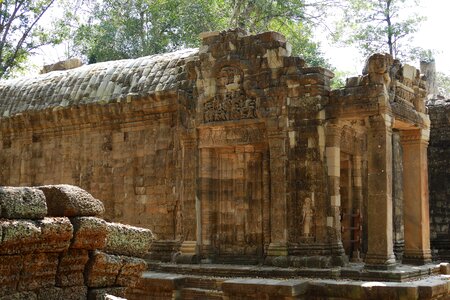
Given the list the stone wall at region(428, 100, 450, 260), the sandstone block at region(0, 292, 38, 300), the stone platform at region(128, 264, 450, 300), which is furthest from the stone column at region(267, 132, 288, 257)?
the sandstone block at region(0, 292, 38, 300)

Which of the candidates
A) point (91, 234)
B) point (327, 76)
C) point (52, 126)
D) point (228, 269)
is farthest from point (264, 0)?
point (91, 234)

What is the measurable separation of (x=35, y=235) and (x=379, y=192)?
25.4ft

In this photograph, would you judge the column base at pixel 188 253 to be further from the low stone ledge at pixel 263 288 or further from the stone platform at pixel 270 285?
the low stone ledge at pixel 263 288

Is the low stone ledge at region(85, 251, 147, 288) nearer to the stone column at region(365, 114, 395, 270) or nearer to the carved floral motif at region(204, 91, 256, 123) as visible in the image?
the stone column at region(365, 114, 395, 270)

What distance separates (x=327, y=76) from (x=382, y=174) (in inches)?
91.0

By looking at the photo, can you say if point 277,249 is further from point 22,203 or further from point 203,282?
point 22,203

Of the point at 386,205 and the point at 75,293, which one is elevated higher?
the point at 386,205

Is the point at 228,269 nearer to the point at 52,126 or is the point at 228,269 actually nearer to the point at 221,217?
the point at 221,217

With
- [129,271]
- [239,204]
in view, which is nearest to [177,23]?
[239,204]

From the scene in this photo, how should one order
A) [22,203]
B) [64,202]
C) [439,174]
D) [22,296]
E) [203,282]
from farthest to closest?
[439,174]
[203,282]
[64,202]
[22,296]
[22,203]

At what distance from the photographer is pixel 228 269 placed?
1203 cm

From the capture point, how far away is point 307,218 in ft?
39.2

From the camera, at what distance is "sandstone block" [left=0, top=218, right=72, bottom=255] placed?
4.80m

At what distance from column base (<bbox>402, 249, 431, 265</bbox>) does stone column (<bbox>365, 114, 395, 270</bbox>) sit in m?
1.86
